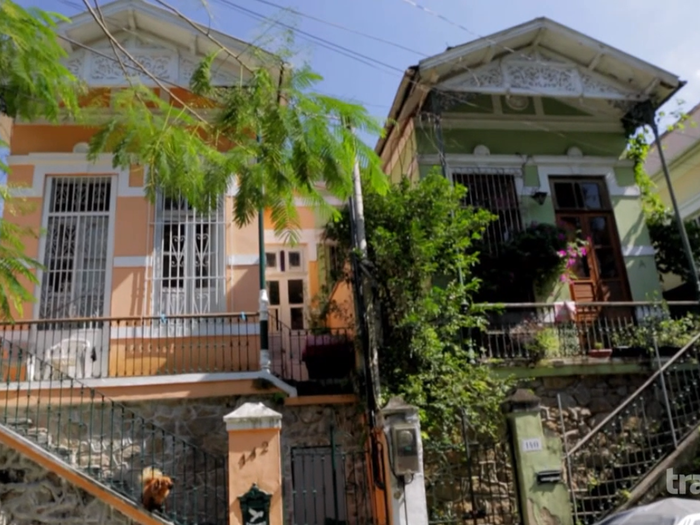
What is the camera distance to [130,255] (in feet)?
32.1

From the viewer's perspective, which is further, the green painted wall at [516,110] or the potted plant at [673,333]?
the green painted wall at [516,110]

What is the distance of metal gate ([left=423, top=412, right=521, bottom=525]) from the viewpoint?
7.46m

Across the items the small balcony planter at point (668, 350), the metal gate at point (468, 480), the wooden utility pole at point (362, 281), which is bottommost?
the metal gate at point (468, 480)

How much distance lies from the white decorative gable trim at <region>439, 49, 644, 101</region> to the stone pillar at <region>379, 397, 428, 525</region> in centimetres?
607

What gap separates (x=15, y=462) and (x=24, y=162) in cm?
493

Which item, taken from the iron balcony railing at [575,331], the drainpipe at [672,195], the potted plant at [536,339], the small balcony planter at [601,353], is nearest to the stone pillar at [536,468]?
the iron balcony railing at [575,331]

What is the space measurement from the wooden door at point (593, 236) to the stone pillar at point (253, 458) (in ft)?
20.1

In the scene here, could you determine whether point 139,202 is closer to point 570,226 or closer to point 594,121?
point 570,226

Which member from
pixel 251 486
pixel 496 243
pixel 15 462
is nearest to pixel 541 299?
pixel 496 243

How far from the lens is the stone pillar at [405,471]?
6496 millimetres

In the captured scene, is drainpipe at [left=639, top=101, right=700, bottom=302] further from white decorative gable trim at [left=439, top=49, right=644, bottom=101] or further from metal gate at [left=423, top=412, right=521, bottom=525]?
metal gate at [left=423, top=412, right=521, bottom=525]

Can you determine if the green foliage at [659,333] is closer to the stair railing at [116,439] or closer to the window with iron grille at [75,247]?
the stair railing at [116,439]

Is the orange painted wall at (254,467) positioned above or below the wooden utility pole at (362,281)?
below

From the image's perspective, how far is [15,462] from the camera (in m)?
7.29
